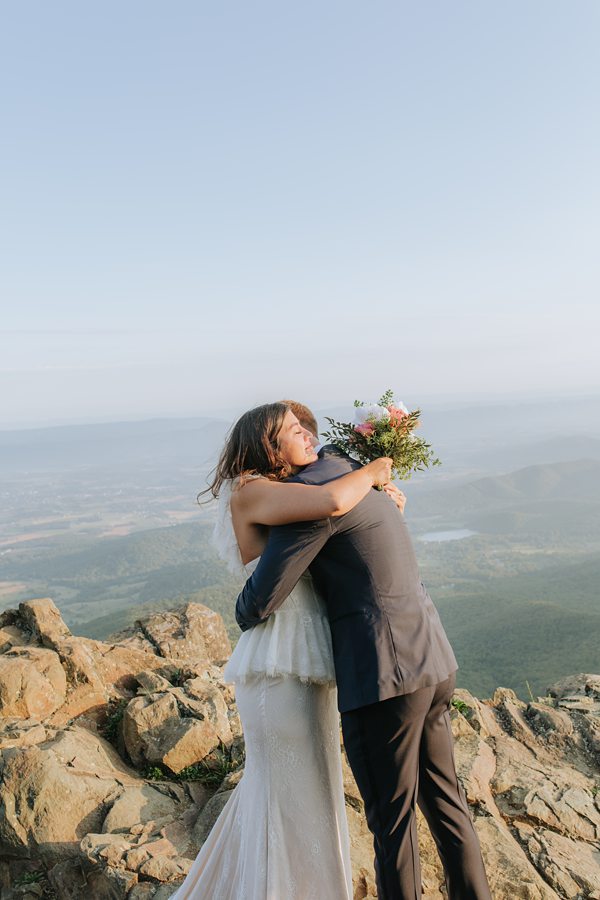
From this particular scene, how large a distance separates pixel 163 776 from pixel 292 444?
3.94 metres

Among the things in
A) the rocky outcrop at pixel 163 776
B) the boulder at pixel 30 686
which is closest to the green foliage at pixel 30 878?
the rocky outcrop at pixel 163 776

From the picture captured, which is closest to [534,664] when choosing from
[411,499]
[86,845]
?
[86,845]

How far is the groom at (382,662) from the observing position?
3.10 m

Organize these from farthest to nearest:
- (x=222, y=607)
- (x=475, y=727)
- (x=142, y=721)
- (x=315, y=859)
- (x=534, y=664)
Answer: (x=222, y=607)
(x=534, y=664)
(x=475, y=727)
(x=142, y=721)
(x=315, y=859)

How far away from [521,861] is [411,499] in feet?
586

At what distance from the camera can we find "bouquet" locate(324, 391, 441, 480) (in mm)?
3807

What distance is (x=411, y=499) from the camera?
591 ft

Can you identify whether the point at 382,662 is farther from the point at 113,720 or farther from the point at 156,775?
the point at 113,720

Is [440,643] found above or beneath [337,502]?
beneath

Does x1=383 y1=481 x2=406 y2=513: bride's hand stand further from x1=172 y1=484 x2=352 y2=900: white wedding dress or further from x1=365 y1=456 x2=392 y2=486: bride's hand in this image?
x1=172 y1=484 x2=352 y2=900: white wedding dress

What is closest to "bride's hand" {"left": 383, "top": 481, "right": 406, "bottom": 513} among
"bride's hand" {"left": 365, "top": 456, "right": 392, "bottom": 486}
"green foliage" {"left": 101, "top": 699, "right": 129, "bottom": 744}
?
"bride's hand" {"left": 365, "top": 456, "right": 392, "bottom": 486}

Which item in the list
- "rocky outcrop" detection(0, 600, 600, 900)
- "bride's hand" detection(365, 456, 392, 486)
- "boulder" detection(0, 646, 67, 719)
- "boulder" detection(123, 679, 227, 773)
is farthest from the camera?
"boulder" detection(0, 646, 67, 719)

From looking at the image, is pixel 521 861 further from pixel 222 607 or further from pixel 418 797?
pixel 222 607

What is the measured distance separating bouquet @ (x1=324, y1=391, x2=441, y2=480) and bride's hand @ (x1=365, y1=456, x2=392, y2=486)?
0.30 metres
